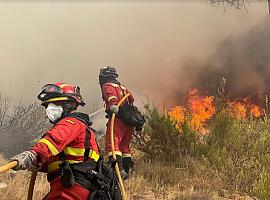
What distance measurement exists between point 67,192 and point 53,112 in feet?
1.91

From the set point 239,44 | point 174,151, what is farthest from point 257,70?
point 174,151

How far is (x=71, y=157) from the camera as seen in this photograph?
2.94 m

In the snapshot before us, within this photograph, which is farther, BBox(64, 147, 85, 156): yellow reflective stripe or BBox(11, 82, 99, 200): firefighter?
BBox(64, 147, 85, 156): yellow reflective stripe

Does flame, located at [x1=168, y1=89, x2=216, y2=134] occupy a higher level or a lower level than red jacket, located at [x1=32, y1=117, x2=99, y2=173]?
lower

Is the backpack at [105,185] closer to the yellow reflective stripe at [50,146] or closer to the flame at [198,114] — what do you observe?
the yellow reflective stripe at [50,146]

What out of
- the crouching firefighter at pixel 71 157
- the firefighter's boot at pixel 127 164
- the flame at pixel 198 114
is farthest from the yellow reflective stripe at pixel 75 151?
the flame at pixel 198 114

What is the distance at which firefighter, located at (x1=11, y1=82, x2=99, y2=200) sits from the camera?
2738 mm

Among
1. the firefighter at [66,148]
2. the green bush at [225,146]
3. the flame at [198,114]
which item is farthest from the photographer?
the flame at [198,114]

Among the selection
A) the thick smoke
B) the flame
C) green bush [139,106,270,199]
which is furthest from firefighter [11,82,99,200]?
the thick smoke

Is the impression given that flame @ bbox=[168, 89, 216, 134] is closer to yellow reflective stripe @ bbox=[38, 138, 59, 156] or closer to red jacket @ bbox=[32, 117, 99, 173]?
red jacket @ bbox=[32, 117, 99, 173]

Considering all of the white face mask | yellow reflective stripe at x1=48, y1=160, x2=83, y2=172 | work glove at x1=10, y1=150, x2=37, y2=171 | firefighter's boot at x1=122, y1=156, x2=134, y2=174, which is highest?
the white face mask

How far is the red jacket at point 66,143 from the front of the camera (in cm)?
262

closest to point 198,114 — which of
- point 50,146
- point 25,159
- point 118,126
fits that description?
point 118,126

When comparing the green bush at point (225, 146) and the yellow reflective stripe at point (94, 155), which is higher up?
the yellow reflective stripe at point (94, 155)
